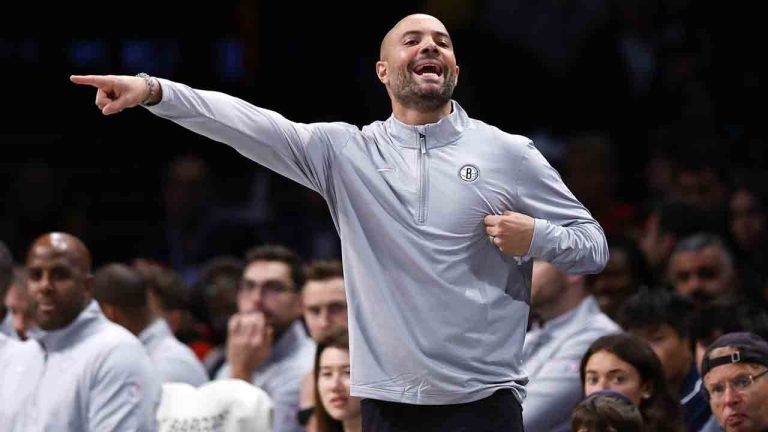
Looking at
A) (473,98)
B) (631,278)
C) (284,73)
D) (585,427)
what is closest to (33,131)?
(284,73)

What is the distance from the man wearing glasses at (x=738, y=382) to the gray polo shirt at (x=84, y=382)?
2289 millimetres

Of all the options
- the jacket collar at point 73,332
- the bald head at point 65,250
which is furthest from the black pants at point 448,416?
the bald head at point 65,250

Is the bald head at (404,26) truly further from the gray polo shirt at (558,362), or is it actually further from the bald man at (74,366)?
the bald man at (74,366)

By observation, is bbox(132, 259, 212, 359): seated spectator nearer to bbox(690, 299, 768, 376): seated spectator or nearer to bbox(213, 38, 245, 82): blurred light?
bbox(213, 38, 245, 82): blurred light

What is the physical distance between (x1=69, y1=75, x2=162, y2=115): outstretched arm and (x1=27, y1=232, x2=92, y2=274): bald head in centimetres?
241

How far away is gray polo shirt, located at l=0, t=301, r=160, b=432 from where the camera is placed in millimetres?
6176

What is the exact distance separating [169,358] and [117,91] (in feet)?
10.3

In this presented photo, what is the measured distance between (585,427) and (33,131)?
264 inches

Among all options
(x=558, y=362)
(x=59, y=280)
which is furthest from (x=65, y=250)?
(x=558, y=362)

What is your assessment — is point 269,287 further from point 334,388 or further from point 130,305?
point 334,388

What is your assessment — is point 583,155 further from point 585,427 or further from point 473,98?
point 585,427

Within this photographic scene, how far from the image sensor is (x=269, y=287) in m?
8.05

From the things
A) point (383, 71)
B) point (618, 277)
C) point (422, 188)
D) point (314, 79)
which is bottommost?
point (618, 277)

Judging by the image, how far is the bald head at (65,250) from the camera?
6625 mm
